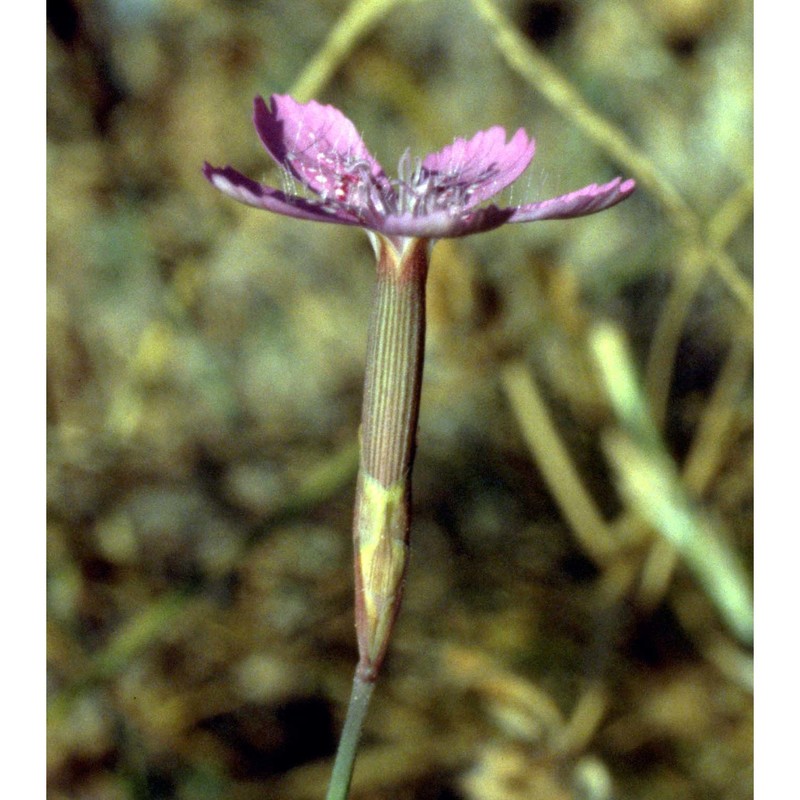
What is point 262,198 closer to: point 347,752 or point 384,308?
point 384,308

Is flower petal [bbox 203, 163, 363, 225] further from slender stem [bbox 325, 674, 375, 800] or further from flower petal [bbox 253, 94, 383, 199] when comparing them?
slender stem [bbox 325, 674, 375, 800]

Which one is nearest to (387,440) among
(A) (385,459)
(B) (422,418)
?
(A) (385,459)

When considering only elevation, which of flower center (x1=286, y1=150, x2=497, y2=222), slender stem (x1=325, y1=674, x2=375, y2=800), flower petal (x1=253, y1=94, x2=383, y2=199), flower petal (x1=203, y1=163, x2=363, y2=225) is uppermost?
flower petal (x1=253, y1=94, x2=383, y2=199)

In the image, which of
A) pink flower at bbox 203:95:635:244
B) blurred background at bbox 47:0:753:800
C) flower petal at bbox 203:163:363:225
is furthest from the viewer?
blurred background at bbox 47:0:753:800

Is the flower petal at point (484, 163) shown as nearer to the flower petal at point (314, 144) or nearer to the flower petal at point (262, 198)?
the flower petal at point (314, 144)

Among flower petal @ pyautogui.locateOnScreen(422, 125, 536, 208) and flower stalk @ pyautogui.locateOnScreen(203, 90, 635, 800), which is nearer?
flower stalk @ pyautogui.locateOnScreen(203, 90, 635, 800)

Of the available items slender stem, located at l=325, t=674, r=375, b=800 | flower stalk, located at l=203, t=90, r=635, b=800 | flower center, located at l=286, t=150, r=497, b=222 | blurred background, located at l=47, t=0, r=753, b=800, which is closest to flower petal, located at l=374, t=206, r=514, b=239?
flower stalk, located at l=203, t=90, r=635, b=800

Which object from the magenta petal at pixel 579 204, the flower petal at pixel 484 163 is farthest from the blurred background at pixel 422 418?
the magenta petal at pixel 579 204
